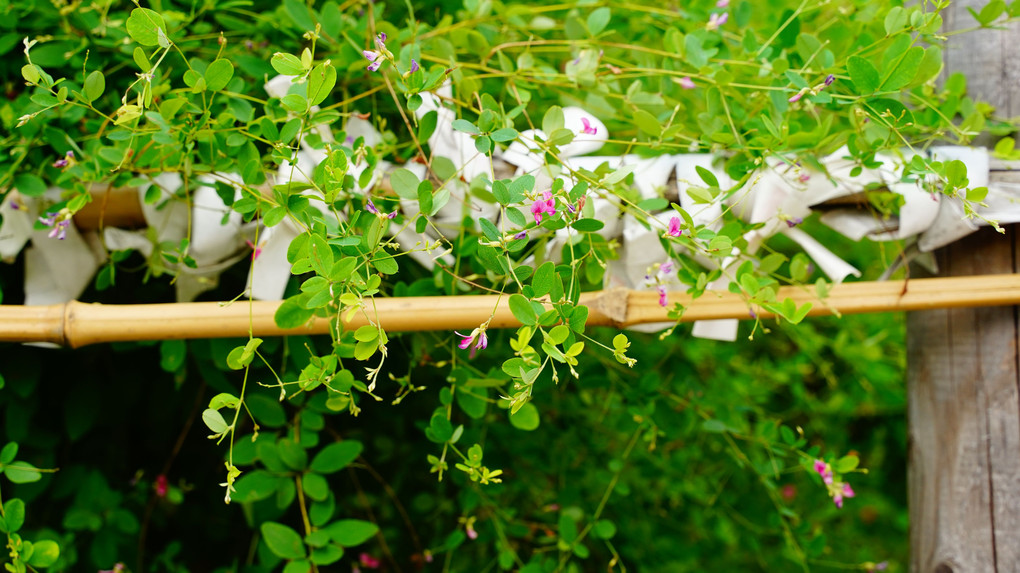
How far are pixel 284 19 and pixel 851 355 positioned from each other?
63.2 inches

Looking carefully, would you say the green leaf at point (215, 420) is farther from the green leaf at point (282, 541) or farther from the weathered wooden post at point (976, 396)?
the weathered wooden post at point (976, 396)

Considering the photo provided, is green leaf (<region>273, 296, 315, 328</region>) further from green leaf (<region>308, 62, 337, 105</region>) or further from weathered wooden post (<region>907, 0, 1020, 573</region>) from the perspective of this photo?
weathered wooden post (<region>907, 0, 1020, 573</region>)

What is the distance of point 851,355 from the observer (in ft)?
5.93

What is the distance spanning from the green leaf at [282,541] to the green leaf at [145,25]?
511 millimetres

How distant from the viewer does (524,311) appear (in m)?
0.54

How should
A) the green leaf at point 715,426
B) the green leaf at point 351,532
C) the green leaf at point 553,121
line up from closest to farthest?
the green leaf at point 553,121 < the green leaf at point 351,532 < the green leaf at point 715,426

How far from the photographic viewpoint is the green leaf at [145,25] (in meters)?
0.57

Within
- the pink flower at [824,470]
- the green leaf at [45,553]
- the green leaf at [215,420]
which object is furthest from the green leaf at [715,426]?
the green leaf at [45,553]

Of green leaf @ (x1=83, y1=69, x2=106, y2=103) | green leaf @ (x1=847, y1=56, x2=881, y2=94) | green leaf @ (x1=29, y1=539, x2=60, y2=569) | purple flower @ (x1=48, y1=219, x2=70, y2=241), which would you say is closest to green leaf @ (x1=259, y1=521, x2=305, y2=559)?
green leaf @ (x1=29, y1=539, x2=60, y2=569)

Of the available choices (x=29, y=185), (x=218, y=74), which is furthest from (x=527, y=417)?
(x=29, y=185)

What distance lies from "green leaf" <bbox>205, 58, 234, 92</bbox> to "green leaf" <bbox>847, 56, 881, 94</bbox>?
57cm

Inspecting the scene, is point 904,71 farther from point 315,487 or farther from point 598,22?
point 315,487

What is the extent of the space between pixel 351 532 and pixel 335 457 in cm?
9

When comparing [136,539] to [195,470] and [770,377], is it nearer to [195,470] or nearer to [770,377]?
[195,470]
